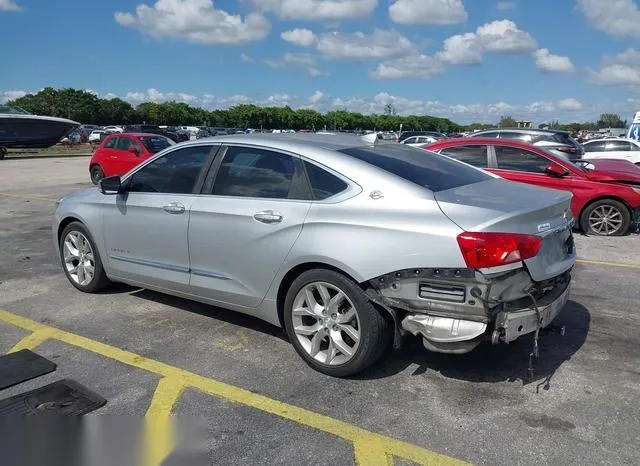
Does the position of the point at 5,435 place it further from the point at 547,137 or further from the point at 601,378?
the point at 547,137

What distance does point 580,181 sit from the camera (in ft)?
29.3

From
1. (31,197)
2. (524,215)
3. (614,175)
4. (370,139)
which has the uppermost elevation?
(370,139)

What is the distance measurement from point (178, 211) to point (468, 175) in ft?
7.58

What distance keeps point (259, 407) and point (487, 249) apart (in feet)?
5.40

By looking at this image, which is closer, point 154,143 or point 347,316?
point 347,316

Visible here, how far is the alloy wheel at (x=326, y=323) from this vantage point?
3688mm

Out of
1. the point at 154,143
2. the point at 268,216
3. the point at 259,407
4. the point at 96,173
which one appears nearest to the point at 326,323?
the point at 259,407

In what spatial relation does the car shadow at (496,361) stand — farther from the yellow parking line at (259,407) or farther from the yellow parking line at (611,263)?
the yellow parking line at (611,263)

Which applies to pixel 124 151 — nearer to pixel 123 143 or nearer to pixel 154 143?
pixel 123 143

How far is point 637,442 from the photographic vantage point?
3.02 metres

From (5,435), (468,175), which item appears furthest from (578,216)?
(5,435)

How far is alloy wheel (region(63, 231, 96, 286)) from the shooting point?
5.56m

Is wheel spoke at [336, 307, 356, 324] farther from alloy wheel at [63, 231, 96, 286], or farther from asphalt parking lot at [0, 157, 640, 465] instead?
alloy wheel at [63, 231, 96, 286]

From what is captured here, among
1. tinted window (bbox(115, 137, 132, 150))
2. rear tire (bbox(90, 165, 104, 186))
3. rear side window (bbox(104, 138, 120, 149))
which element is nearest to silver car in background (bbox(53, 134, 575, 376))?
tinted window (bbox(115, 137, 132, 150))
